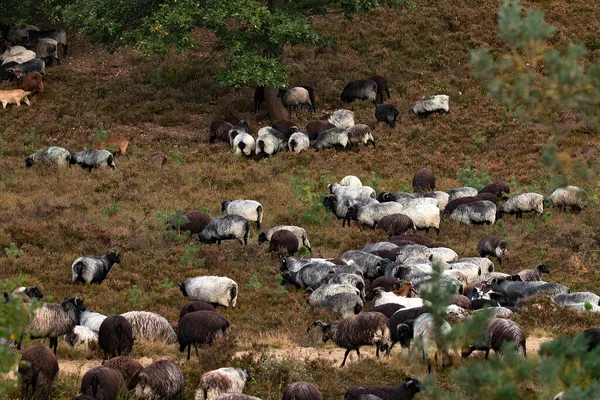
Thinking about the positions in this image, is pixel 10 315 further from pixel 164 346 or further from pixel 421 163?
pixel 421 163

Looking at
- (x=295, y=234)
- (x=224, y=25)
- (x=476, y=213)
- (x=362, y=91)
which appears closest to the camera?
(x=295, y=234)

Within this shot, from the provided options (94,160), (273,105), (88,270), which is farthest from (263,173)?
(88,270)

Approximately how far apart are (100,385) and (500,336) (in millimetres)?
6412

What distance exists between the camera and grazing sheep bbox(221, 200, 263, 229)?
24.2m

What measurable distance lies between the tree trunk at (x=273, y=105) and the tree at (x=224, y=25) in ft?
5.91

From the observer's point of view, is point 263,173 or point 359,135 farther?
point 359,135

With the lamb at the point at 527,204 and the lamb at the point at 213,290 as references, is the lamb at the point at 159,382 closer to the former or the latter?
the lamb at the point at 213,290

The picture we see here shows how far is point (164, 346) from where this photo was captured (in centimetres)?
1480

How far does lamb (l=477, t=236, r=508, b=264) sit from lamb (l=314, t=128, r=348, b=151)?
999 cm

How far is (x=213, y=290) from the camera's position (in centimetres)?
1809

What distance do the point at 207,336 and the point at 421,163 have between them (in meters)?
18.2

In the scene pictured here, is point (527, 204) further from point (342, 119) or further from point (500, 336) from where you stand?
point (500, 336)

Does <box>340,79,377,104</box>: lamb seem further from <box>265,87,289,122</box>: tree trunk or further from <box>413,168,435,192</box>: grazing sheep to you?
<box>413,168,435,192</box>: grazing sheep

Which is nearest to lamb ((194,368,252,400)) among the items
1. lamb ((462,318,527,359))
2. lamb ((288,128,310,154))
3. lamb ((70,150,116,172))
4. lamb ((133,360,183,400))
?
lamb ((133,360,183,400))
